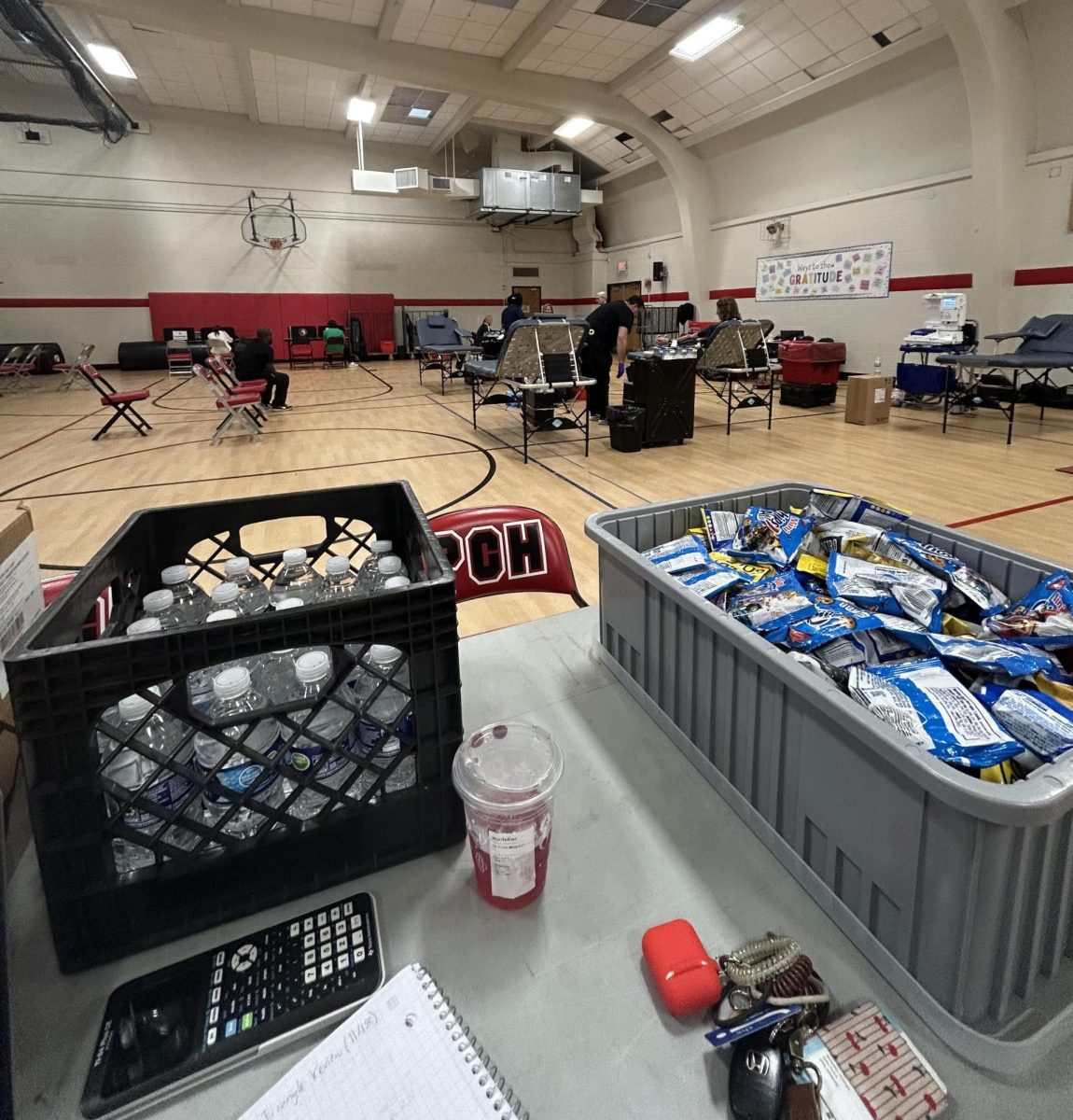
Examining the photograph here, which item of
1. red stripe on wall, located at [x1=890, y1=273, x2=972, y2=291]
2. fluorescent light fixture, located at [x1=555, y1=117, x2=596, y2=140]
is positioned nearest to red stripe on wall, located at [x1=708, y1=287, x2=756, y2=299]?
red stripe on wall, located at [x1=890, y1=273, x2=972, y2=291]

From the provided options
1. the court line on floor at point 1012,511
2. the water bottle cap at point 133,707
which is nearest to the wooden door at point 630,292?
the court line on floor at point 1012,511

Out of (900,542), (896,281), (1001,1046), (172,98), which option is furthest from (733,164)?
(1001,1046)

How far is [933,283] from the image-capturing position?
28.0 feet

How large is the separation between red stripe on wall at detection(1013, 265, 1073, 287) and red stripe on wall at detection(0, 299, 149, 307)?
1568 cm

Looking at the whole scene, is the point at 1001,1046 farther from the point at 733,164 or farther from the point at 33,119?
the point at 33,119

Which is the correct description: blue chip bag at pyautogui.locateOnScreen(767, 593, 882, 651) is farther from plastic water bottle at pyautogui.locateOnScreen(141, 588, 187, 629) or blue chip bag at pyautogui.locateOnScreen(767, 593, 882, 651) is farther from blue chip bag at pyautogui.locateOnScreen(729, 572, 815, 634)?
plastic water bottle at pyautogui.locateOnScreen(141, 588, 187, 629)

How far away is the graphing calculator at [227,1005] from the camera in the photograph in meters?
0.52

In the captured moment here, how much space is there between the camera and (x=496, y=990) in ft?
1.96

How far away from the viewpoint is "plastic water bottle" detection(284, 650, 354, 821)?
66cm

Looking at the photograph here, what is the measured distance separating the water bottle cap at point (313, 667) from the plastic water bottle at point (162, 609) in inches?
9.4

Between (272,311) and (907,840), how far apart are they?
56.1 ft

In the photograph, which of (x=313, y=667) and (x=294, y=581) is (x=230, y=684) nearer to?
(x=313, y=667)

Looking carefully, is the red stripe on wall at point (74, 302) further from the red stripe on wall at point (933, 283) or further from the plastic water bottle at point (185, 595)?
the plastic water bottle at point (185, 595)

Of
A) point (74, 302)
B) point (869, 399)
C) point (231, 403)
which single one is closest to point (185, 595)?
point (231, 403)
